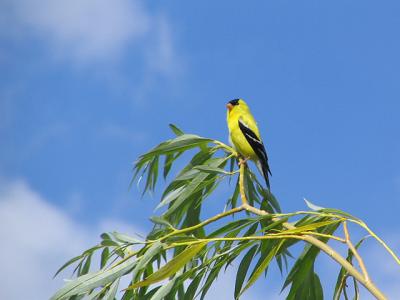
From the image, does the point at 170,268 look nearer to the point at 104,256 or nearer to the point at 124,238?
the point at 124,238

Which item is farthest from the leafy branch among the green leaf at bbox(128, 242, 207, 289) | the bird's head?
the bird's head

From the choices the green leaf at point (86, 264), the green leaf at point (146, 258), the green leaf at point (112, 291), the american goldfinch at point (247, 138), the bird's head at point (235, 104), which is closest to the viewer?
the green leaf at point (146, 258)

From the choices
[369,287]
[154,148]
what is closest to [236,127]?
[154,148]

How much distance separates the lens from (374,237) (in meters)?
3.76

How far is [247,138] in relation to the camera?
6.46 meters

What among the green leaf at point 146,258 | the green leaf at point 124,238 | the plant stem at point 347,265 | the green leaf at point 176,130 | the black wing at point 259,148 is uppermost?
the black wing at point 259,148

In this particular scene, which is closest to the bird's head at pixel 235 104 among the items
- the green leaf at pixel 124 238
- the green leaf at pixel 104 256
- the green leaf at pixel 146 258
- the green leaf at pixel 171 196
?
the green leaf at pixel 171 196

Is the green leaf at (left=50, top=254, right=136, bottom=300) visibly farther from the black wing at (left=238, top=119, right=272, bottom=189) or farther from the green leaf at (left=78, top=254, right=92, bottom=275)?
the black wing at (left=238, top=119, right=272, bottom=189)

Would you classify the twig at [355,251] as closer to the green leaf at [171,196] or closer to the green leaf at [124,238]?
the green leaf at [124,238]

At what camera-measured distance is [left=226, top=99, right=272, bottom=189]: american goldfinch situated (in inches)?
249

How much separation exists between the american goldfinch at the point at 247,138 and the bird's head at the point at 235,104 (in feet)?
0.55

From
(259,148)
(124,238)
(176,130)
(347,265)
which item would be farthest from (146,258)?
(259,148)

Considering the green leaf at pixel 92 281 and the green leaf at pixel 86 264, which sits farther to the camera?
the green leaf at pixel 86 264

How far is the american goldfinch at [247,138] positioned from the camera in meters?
6.34
